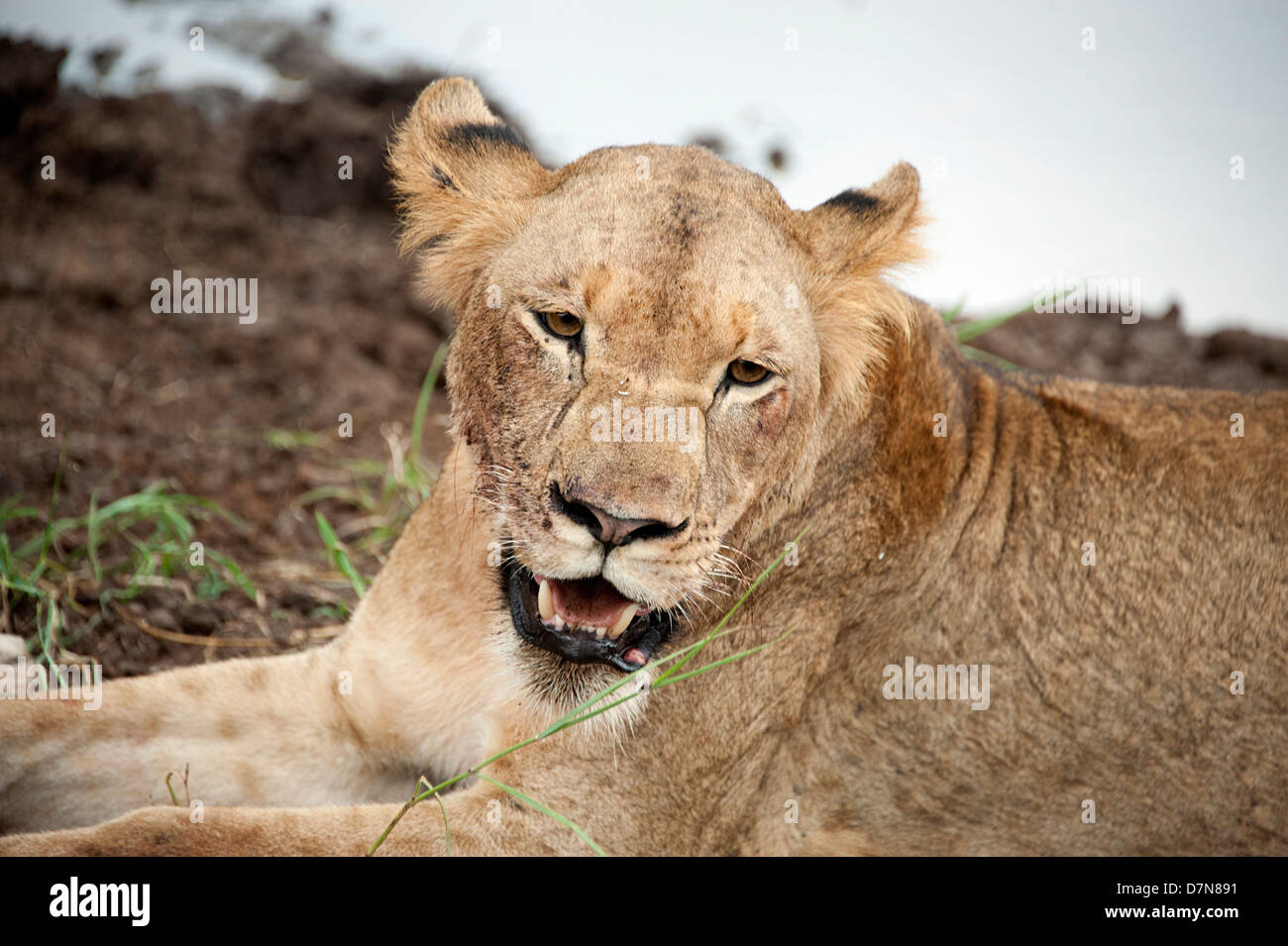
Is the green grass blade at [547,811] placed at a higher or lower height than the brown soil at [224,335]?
lower

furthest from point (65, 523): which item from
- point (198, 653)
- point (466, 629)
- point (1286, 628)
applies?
point (1286, 628)

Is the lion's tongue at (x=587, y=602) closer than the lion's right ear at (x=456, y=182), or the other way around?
the lion's tongue at (x=587, y=602)

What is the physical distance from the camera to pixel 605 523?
8.77ft

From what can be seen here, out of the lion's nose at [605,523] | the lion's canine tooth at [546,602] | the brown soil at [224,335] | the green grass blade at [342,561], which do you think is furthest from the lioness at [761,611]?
the brown soil at [224,335]

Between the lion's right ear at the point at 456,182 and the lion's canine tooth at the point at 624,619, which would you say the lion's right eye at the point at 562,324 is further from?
the lion's canine tooth at the point at 624,619

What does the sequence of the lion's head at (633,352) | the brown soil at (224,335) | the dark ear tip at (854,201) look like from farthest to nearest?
the brown soil at (224,335) < the dark ear tip at (854,201) < the lion's head at (633,352)

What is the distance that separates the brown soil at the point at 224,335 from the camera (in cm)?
546

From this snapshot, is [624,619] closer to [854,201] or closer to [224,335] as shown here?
[854,201]

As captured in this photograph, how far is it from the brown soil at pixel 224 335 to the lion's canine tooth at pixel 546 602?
84.0 inches

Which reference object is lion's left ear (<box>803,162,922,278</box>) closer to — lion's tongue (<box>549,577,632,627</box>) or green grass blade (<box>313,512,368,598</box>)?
lion's tongue (<box>549,577,632,627</box>)

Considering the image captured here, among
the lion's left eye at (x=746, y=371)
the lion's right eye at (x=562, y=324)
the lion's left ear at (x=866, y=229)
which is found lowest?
the lion's left eye at (x=746, y=371)

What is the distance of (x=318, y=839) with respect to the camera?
3.19 m
